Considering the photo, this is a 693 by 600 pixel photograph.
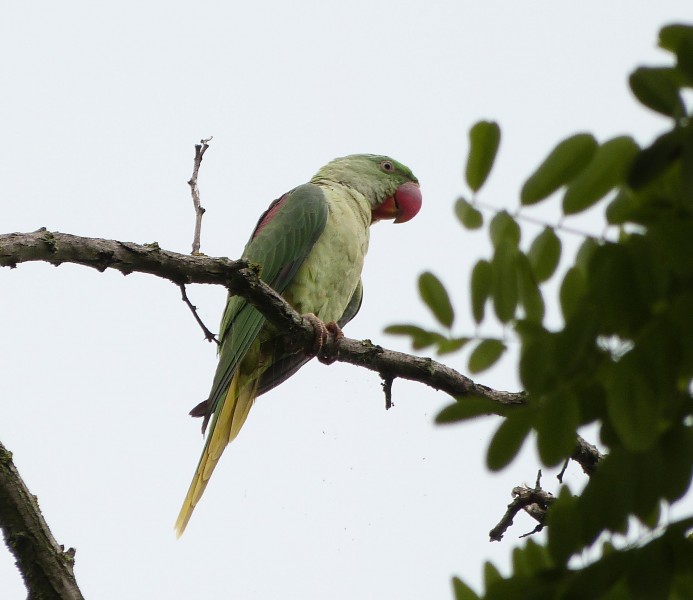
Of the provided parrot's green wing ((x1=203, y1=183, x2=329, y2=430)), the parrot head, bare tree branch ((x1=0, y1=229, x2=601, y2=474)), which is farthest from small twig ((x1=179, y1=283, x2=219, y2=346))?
the parrot head

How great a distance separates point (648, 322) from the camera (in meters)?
0.82

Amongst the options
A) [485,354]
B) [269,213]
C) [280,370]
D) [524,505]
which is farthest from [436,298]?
[269,213]

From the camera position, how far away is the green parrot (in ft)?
12.7

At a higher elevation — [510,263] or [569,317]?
[510,263]

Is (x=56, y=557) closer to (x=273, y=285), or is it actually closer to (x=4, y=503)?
(x=4, y=503)

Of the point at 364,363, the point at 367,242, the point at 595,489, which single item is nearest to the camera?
the point at 595,489

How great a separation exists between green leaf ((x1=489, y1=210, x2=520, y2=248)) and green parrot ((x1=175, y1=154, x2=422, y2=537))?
2.72 metres

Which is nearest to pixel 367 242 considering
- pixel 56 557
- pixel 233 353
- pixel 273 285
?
pixel 273 285

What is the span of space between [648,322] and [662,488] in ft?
0.64

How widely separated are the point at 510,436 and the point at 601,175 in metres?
0.32

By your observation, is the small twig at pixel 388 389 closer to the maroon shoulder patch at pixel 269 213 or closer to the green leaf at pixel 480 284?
the maroon shoulder patch at pixel 269 213

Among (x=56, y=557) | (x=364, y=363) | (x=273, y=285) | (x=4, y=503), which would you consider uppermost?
(x=273, y=285)

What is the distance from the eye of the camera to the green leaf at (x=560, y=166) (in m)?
0.91

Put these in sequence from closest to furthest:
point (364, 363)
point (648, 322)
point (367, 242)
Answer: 1. point (648, 322)
2. point (364, 363)
3. point (367, 242)
